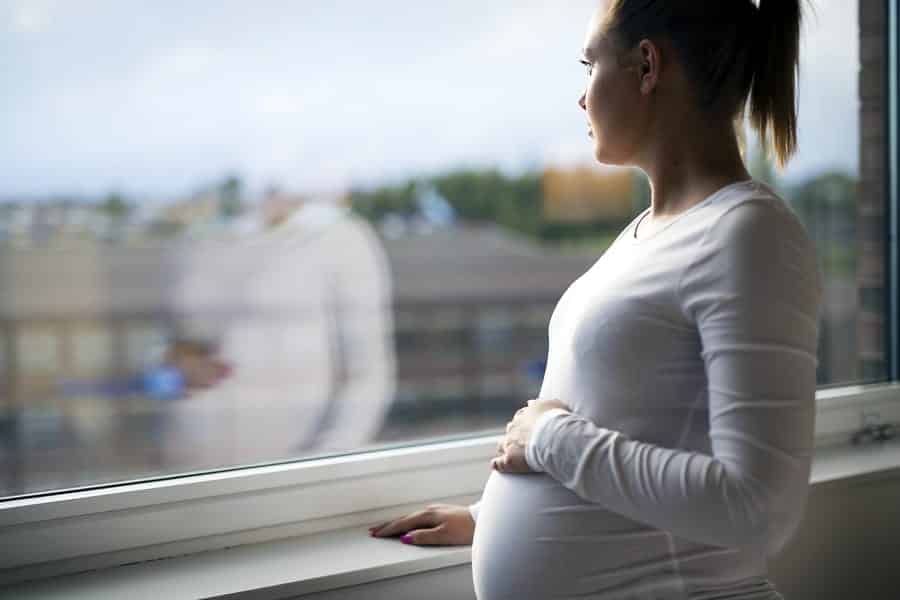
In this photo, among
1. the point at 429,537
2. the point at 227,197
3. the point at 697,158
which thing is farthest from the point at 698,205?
the point at 227,197

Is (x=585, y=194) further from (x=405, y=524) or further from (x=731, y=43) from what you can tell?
(x=731, y=43)

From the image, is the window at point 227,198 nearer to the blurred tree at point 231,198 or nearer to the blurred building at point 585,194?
the blurred tree at point 231,198

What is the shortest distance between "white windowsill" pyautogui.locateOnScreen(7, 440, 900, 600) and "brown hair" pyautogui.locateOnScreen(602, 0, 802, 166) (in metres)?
0.66

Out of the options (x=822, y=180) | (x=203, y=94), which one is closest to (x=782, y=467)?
(x=822, y=180)

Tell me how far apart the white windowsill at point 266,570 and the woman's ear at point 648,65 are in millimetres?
637

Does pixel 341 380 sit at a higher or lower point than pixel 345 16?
lower

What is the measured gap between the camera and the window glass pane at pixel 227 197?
181 inches

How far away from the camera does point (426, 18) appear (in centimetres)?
579

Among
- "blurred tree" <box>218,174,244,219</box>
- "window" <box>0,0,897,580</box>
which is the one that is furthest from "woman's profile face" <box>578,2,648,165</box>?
"blurred tree" <box>218,174,244,219</box>

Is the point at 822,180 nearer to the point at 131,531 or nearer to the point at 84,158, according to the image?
the point at 131,531

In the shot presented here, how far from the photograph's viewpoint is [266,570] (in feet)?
3.91

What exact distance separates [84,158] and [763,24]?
4.15 m

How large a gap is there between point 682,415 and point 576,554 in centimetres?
19

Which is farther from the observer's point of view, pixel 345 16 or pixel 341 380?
pixel 345 16
